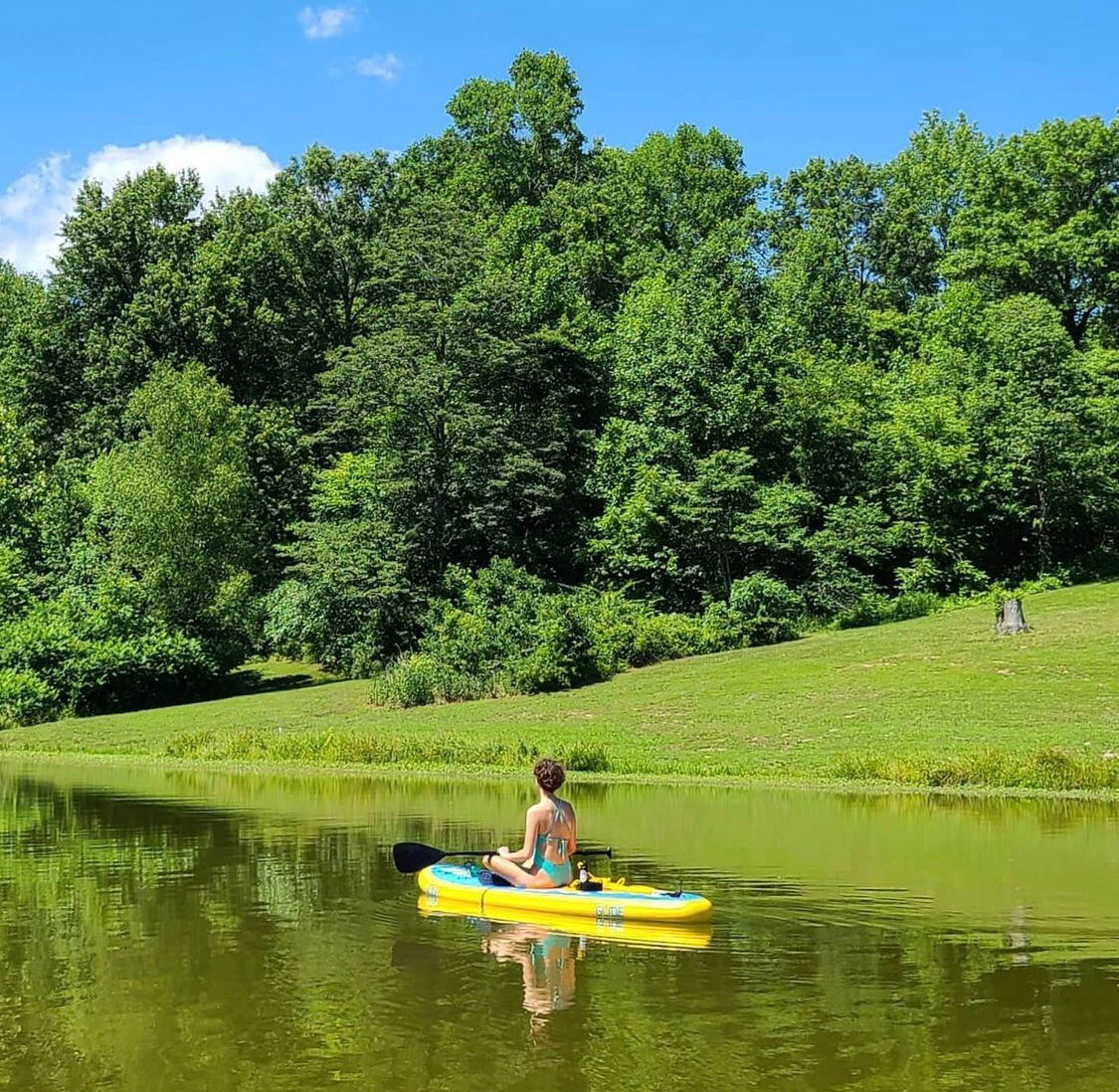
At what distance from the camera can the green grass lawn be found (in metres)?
28.3

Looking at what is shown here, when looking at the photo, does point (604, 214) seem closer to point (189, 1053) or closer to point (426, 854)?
point (426, 854)

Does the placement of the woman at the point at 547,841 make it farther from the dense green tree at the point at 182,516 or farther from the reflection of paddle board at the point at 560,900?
the dense green tree at the point at 182,516

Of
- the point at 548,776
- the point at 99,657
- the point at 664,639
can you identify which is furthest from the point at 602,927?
the point at 99,657

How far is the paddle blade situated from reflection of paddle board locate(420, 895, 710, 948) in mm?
858

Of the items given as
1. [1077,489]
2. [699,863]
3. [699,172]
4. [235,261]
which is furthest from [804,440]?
[699,863]

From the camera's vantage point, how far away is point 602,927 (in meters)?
14.5

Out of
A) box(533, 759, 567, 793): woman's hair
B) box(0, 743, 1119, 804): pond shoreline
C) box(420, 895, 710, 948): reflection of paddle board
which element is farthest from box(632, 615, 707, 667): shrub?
box(420, 895, 710, 948): reflection of paddle board

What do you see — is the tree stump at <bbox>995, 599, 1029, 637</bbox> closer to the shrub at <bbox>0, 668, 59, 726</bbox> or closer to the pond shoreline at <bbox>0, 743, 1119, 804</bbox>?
the pond shoreline at <bbox>0, 743, 1119, 804</bbox>

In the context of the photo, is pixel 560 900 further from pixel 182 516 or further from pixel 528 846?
pixel 182 516

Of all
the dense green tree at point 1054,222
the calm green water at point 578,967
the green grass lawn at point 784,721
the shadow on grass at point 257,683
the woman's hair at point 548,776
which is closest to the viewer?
the calm green water at point 578,967

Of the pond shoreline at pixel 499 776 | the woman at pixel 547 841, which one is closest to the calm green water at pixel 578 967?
the woman at pixel 547 841

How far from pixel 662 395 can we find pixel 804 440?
756 cm

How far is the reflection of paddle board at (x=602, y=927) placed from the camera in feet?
45.1

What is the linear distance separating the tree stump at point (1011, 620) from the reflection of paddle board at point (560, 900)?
1202 inches
